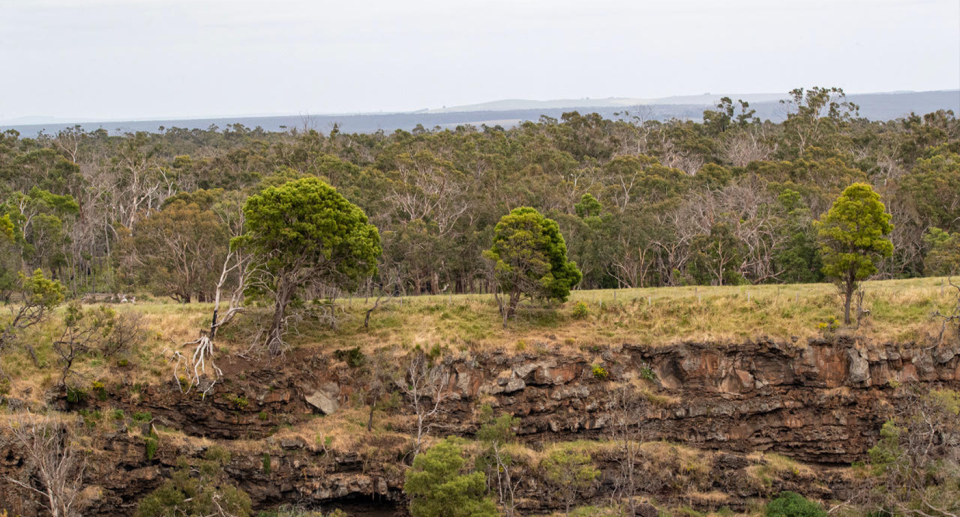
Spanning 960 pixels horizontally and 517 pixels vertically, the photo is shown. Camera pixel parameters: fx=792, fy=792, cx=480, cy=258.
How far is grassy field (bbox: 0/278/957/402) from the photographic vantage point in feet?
123

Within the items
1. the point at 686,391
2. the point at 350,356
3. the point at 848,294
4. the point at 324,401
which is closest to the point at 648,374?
the point at 686,391

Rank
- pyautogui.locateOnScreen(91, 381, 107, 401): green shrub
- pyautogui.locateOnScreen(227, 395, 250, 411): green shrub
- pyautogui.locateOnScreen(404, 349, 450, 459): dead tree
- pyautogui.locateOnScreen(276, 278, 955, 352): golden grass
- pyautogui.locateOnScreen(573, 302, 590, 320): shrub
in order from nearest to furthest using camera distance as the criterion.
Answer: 1. pyautogui.locateOnScreen(91, 381, 107, 401): green shrub
2. pyautogui.locateOnScreen(227, 395, 250, 411): green shrub
3. pyautogui.locateOnScreen(404, 349, 450, 459): dead tree
4. pyautogui.locateOnScreen(276, 278, 955, 352): golden grass
5. pyautogui.locateOnScreen(573, 302, 590, 320): shrub

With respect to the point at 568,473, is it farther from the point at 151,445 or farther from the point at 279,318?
the point at 151,445

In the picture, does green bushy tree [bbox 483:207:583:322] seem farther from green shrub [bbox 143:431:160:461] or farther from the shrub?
green shrub [bbox 143:431:160:461]

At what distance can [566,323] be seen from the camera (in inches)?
1629

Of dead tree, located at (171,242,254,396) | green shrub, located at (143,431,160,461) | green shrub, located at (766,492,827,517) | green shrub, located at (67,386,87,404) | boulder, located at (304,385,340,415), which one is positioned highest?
dead tree, located at (171,242,254,396)

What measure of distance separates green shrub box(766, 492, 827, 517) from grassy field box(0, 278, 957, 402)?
7.77 m

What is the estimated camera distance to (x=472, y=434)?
37750 mm

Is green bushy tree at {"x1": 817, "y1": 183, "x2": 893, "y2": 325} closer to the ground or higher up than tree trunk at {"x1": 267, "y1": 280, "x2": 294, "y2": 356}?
higher up

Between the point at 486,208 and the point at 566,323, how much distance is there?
17079mm

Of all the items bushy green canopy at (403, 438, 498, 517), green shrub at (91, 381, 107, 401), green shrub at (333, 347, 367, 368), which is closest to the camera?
bushy green canopy at (403, 438, 498, 517)

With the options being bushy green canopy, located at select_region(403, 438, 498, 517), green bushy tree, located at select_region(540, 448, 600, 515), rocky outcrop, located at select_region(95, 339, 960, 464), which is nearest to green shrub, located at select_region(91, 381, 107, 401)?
rocky outcrop, located at select_region(95, 339, 960, 464)

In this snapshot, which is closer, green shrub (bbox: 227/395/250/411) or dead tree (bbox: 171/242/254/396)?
dead tree (bbox: 171/242/254/396)

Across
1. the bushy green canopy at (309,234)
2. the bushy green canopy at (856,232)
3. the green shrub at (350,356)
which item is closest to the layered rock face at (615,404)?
the green shrub at (350,356)
